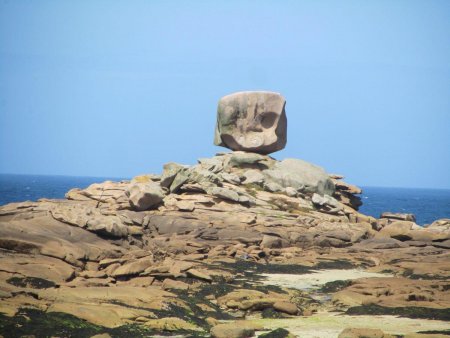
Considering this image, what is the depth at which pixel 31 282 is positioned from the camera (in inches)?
668

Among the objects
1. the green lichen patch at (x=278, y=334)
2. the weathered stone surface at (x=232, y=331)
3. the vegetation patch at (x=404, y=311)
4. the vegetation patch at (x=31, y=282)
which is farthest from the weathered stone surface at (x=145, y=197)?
the green lichen patch at (x=278, y=334)

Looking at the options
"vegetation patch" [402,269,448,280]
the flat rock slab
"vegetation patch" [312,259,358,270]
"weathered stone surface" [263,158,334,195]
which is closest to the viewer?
the flat rock slab

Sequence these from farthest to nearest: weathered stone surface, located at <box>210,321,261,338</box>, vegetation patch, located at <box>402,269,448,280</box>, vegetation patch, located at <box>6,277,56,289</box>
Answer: vegetation patch, located at <box>402,269,448,280</box>
vegetation patch, located at <box>6,277,56,289</box>
weathered stone surface, located at <box>210,321,261,338</box>

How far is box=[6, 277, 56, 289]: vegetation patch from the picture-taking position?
54.7ft

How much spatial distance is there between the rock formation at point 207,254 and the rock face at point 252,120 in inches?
54.1

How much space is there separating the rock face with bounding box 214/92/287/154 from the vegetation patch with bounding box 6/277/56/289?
28.0 m

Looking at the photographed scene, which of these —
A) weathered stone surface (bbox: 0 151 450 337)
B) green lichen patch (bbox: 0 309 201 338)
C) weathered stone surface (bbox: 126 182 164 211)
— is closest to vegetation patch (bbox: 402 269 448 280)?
weathered stone surface (bbox: 0 151 450 337)

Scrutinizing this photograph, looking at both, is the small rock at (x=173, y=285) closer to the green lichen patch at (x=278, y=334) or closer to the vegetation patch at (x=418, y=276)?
the green lichen patch at (x=278, y=334)

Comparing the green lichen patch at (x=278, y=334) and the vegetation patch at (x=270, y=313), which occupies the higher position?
the green lichen patch at (x=278, y=334)

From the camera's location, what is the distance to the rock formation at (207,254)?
1457cm

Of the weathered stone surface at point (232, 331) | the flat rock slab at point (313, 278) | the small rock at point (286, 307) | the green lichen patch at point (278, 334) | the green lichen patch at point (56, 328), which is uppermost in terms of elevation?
the green lichen patch at point (56, 328)

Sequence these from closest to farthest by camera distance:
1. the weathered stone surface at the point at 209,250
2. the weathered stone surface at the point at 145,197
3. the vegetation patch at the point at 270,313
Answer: the weathered stone surface at the point at 209,250
the vegetation patch at the point at 270,313
the weathered stone surface at the point at 145,197

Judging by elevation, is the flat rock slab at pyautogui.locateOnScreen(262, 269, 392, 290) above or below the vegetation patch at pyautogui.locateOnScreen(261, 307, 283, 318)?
below

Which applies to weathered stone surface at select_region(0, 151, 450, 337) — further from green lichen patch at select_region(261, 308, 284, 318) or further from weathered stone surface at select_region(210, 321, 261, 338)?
weathered stone surface at select_region(210, 321, 261, 338)
